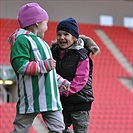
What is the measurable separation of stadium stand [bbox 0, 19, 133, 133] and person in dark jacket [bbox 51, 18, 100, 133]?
205 cm

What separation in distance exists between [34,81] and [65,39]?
1.23 ft

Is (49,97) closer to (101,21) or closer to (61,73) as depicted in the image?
(61,73)

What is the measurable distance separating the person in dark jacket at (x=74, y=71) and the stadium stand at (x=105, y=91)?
2.05m

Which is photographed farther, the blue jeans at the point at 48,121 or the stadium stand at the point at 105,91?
the stadium stand at the point at 105,91

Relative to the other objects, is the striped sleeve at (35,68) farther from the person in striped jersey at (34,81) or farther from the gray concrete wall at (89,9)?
the gray concrete wall at (89,9)

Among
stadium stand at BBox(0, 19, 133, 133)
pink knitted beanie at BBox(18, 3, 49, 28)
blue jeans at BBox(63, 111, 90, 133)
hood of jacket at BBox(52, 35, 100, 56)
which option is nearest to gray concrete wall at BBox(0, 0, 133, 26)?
stadium stand at BBox(0, 19, 133, 133)

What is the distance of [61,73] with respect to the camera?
1.83m

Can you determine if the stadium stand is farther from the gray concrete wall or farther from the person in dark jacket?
the person in dark jacket

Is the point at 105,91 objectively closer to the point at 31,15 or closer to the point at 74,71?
the point at 74,71

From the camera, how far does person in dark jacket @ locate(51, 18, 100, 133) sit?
182 cm

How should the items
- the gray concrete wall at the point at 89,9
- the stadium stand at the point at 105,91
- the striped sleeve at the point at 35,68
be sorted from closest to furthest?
the striped sleeve at the point at 35,68 < the stadium stand at the point at 105,91 < the gray concrete wall at the point at 89,9

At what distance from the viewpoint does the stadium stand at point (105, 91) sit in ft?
Result: 14.5

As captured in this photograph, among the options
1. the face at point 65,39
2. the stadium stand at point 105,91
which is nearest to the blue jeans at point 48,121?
the face at point 65,39

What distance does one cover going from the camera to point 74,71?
183cm
